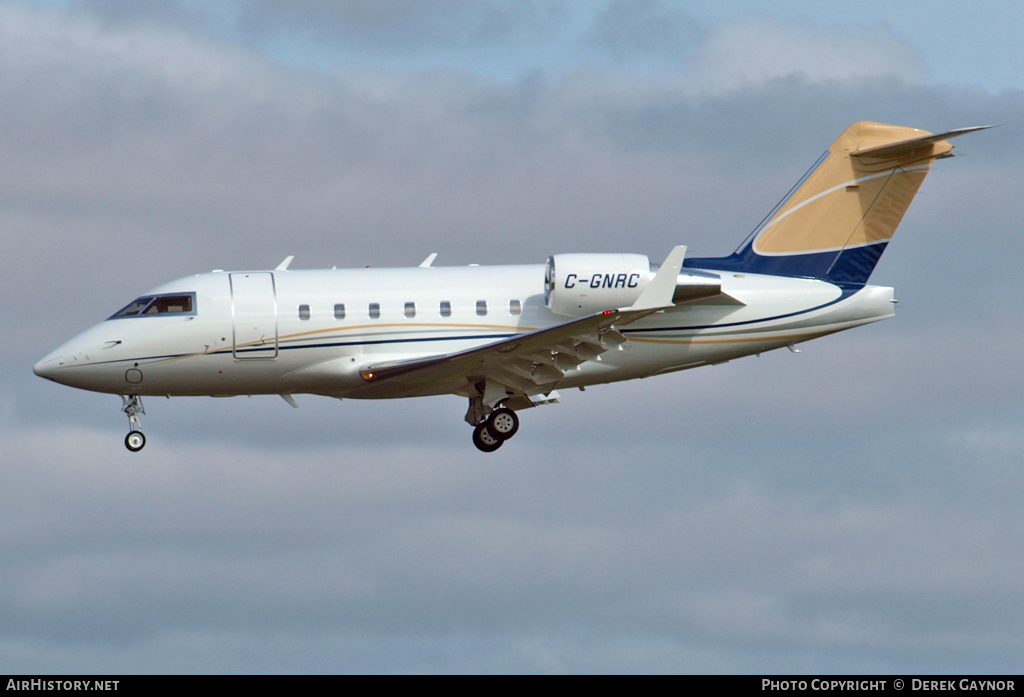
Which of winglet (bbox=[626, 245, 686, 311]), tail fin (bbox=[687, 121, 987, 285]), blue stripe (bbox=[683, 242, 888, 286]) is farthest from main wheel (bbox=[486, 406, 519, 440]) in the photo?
tail fin (bbox=[687, 121, 987, 285])

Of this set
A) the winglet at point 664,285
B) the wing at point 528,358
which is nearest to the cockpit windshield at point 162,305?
the wing at point 528,358

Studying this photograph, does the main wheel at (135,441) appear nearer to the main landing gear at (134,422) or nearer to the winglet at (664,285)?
the main landing gear at (134,422)

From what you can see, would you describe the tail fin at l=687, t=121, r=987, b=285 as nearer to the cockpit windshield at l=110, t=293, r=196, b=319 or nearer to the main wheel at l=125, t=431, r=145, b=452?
the cockpit windshield at l=110, t=293, r=196, b=319

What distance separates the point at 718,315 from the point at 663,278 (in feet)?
12.8

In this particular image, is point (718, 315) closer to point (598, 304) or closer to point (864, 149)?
point (598, 304)

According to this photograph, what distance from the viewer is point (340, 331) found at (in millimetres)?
31828

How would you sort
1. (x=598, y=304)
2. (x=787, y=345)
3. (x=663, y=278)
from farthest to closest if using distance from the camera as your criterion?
(x=787, y=345) < (x=598, y=304) < (x=663, y=278)

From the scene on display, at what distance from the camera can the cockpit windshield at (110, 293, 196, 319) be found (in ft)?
106

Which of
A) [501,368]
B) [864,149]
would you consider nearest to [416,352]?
[501,368]

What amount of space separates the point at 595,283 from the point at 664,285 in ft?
8.31

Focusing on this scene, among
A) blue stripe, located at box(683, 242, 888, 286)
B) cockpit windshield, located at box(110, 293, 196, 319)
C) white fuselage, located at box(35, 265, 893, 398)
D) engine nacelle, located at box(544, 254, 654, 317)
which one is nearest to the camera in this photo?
→ engine nacelle, located at box(544, 254, 654, 317)

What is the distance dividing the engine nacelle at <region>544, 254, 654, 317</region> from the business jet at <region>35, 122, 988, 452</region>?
0.03 metres

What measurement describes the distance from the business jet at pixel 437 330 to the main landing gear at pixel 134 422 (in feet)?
0.11

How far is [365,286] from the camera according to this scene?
32281mm
